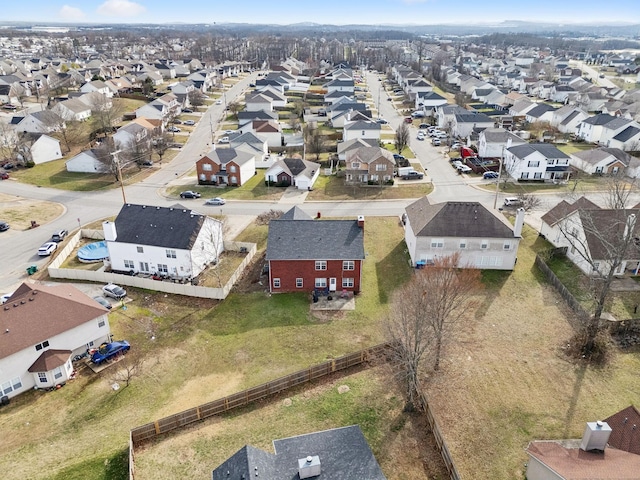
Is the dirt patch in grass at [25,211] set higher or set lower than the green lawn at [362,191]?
lower

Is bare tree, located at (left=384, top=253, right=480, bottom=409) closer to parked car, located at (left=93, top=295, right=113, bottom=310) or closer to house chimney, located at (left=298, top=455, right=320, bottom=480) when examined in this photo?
house chimney, located at (left=298, top=455, right=320, bottom=480)

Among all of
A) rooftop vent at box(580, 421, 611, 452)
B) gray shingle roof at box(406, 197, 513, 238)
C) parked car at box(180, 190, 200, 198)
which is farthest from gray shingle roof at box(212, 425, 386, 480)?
parked car at box(180, 190, 200, 198)

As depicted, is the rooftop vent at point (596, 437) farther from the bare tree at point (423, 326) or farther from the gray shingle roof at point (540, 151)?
the gray shingle roof at point (540, 151)

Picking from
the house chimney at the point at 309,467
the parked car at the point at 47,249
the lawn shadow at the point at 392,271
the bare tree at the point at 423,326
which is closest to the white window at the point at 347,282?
the lawn shadow at the point at 392,271

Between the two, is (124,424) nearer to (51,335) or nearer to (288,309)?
(51,335)

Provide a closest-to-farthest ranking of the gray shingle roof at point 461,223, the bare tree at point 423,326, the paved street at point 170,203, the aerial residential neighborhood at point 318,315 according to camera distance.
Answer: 1. the aerial residential neighborhood at point 318,315
2. the bare tree at point 423,326
3. the gray shingle roof at point 461,223
4. the paved street at point 170,203

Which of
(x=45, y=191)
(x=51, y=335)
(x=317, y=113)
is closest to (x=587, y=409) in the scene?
(x=51, y=335)
